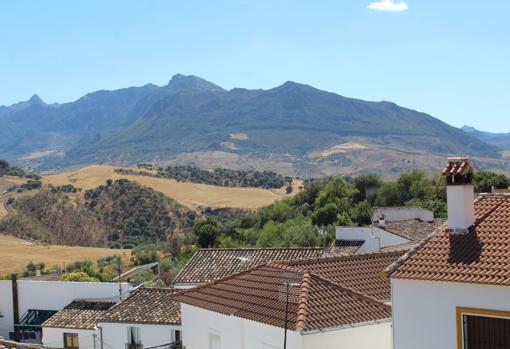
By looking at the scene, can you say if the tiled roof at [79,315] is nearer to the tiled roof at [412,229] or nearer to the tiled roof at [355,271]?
the tiled roof at [355,271]

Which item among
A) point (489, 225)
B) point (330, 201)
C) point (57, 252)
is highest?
point (489, 225)

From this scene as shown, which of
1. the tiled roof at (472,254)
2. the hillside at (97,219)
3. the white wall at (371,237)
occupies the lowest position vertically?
the hillside at (97,219)

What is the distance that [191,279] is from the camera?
1142 inches

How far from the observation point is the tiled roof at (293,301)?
46.2ft

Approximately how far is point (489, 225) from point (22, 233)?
241 feet

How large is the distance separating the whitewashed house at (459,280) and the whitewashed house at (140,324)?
14700 millimetres

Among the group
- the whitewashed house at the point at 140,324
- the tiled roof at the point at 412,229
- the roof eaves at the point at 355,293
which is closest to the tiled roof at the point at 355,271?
the roof eaves at the point at 355,293

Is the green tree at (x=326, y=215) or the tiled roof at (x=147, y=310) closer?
the tiled roof at (x=147, y=310)

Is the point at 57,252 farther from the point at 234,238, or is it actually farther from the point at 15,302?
the point at 15,302

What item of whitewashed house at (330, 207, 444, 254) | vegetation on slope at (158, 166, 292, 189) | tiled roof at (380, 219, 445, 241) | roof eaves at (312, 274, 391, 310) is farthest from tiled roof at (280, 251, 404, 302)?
vegetation on slope at (158, 166, 292, 189)

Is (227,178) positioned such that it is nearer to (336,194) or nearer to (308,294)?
(336,194)

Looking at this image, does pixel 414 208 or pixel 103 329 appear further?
pixel 414 208

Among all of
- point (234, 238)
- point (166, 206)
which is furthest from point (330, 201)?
point (166, 206)

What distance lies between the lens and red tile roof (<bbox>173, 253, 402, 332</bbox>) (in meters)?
14.2
